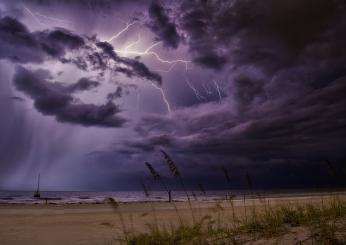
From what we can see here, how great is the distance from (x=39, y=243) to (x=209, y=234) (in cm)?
476

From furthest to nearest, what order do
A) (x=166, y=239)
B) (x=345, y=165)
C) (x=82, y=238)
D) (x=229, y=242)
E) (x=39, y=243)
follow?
1. (x=82, y=238)
2. (x=39, y=243)
3. (x=345, y=165)
4. (x=166, y=239)
5. (x=229, y=242)

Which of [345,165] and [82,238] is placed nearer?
[345,165]

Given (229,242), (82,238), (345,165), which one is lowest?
(82,238)

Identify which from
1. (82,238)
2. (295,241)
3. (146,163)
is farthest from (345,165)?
(82,238)

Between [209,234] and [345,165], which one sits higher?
[345,165]

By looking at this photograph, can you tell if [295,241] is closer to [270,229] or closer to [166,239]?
[270,229]

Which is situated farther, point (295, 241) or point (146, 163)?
point (146, 163)

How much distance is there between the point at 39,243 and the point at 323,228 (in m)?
6.80

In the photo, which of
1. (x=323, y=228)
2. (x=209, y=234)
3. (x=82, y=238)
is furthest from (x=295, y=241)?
(x=82, y=238)

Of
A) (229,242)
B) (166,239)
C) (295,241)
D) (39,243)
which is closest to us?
(295,241)

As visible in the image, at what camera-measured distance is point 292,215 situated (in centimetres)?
739

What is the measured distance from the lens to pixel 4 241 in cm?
893

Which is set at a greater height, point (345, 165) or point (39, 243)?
point (345, 165)

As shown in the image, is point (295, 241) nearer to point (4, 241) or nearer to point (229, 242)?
point (229, 242)
